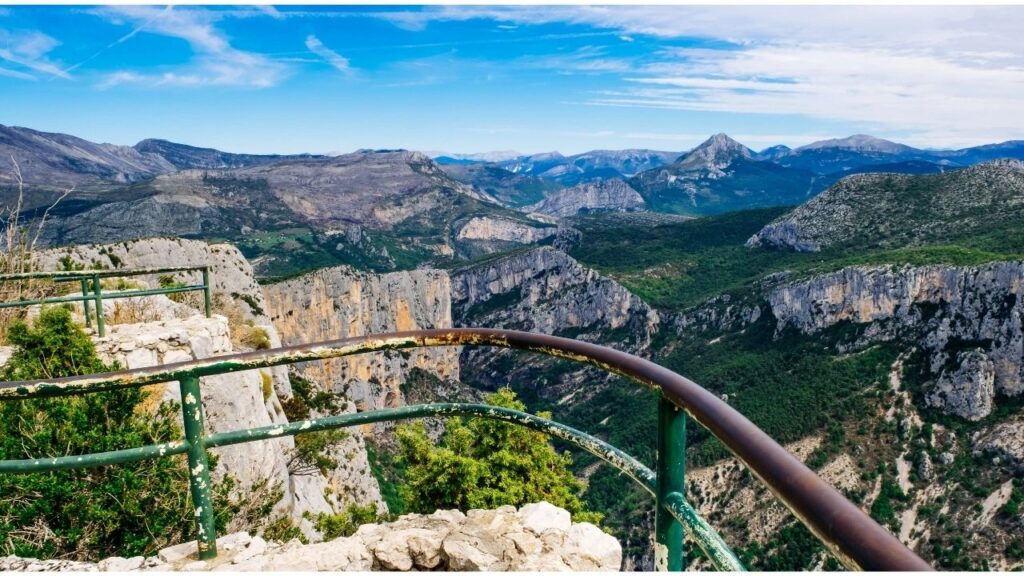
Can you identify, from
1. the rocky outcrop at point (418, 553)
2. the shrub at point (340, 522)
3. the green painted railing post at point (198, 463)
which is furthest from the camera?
the shrub at point (340, 522)

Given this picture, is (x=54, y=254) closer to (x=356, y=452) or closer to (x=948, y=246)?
(x=356, y=452)

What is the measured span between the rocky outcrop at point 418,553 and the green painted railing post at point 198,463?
0.12 meters

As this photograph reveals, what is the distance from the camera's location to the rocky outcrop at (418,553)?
2.68 m

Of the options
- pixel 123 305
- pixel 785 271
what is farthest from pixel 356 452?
pixel 785 271

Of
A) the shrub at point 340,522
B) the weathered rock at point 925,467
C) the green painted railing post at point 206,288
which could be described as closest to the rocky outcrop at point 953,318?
the weathered rock at point 925,467

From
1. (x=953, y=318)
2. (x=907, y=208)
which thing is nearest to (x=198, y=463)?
(x=953, y=318)

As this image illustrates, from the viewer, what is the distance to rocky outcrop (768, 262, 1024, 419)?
217 ft

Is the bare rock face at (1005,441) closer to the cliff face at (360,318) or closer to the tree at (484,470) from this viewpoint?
the cliff face at (360,318)

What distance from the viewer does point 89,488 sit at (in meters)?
4.20

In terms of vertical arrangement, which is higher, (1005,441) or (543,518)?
Answer: (543,518)

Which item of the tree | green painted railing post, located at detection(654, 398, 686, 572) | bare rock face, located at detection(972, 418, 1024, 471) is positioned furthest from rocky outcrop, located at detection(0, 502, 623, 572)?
bare rock face, located at detection(972, 418, 1024, 471)

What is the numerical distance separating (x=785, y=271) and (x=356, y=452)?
9615 centimetres

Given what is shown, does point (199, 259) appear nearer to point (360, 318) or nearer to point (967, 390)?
point (360, 318)

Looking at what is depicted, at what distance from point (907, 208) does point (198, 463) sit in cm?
12627
